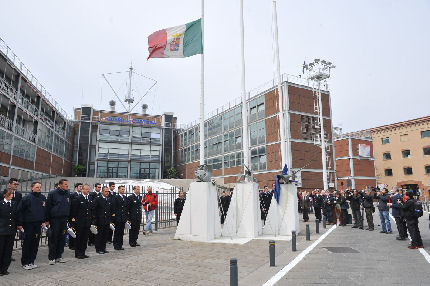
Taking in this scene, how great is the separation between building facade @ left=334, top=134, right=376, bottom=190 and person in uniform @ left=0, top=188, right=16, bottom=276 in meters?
47.1

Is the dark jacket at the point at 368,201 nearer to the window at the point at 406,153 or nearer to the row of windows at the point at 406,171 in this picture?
the row of windows at the point at 406,171

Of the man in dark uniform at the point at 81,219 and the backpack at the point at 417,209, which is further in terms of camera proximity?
the backpack at the point at 417,209

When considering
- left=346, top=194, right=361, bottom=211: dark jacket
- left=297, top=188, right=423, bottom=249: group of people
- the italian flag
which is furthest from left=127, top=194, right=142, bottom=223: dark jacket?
left=346, top=194, right=361, bottom=211: dark jacket

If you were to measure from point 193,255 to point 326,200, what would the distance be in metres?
11.1

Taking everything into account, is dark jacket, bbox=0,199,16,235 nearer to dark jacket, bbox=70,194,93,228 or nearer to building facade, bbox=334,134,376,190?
dark jacket, bbox=70,194,93,228

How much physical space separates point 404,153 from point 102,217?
179 ft

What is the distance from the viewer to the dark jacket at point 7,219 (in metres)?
6.61

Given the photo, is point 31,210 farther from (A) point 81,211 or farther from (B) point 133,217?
(B) point 133,217

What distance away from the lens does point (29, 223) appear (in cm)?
712

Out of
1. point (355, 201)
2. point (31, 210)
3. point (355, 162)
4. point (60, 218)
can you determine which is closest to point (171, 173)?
point (355, 162)

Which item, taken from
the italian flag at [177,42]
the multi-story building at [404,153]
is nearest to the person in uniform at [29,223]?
the italian flag at [177,42]

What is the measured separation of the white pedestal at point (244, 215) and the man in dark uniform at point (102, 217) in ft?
15.4

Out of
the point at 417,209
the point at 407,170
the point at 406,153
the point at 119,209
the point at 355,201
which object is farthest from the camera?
the point at 406,153

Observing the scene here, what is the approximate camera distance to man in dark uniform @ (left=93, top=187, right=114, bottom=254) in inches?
348
